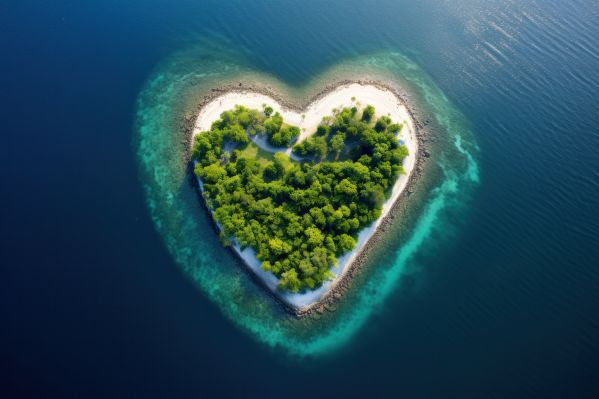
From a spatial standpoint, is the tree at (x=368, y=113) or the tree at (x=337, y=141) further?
the tree at (x=368, y=113)

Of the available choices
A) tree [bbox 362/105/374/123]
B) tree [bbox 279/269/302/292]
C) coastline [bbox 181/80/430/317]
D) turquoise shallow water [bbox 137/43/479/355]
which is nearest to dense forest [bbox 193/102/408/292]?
tree [bbox 362/105/374/123]

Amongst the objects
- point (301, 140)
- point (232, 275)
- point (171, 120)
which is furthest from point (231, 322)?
point (171, 120)

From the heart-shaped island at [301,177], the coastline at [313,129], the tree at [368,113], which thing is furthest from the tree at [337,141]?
the tree at [368,113]

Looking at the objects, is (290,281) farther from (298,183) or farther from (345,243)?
A: (298,183)

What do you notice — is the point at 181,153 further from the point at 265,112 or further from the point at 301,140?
the point at 301,140

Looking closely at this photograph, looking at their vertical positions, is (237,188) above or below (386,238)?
below

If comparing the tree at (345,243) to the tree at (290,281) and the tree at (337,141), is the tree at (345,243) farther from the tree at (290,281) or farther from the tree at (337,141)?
the tree at (337,141)

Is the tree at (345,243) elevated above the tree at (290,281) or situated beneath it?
elevated above
